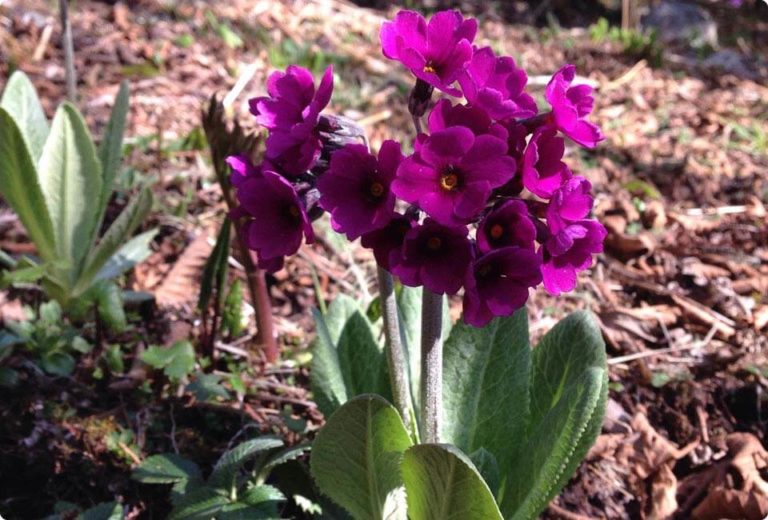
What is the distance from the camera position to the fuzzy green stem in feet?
5.57

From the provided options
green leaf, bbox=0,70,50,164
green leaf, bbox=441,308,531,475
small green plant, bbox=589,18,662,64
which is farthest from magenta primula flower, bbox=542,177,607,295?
small green plant, bbox=589,18,662,64

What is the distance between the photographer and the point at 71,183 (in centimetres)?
284

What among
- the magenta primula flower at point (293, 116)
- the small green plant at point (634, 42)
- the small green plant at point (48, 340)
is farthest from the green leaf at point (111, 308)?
the small green plant at point (634, 42)

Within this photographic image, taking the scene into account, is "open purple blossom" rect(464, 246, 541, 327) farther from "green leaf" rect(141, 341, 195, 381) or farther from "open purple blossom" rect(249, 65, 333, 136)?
"green leaf" rect(141, 341, 195, 381)

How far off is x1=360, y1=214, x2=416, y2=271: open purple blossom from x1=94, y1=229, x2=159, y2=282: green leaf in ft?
5.31

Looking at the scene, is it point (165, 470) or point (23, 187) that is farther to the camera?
point (23, 187)

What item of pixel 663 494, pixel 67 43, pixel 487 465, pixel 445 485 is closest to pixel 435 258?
pixel 445 485

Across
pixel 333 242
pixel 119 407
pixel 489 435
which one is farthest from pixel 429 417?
pixel 333 242

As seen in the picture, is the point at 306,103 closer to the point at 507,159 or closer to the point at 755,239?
the point at 507,159

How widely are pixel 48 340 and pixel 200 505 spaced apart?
38.2 inches

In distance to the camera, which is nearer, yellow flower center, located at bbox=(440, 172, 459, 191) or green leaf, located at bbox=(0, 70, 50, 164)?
yellow flower center, located at bbox=(440, 172, 459, 191)

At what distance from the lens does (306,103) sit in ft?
5.48

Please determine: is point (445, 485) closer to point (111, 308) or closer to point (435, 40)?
point (435, 40)

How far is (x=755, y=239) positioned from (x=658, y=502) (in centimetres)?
177
